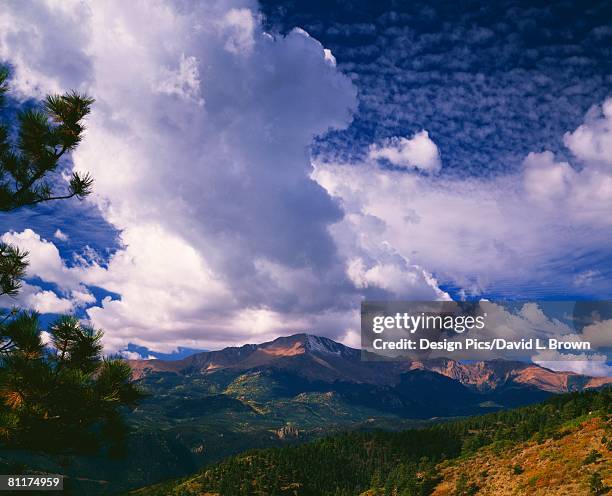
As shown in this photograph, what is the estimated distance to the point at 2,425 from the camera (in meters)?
12.1

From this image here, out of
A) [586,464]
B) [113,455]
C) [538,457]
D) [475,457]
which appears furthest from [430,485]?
[113,455]

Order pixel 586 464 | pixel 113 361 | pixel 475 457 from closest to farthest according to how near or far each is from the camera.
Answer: pixel 113 361, pixel 586 464, pixel 475 457

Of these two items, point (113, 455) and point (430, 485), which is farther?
point (430, 485)

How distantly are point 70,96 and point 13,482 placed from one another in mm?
14845

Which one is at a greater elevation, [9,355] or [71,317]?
[71,317]

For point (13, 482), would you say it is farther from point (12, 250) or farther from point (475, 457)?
point (475, 457)

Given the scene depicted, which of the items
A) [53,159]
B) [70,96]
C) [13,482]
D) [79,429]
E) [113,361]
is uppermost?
[70,96]

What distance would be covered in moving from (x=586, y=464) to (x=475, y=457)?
102m

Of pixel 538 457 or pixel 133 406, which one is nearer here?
pixel 133 406

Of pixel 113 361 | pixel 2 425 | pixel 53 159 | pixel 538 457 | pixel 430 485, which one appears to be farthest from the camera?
pixel 430 485

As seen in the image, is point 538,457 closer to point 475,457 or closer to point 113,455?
point 475,457

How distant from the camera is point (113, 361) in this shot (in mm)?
14148

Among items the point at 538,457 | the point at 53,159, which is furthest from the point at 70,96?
the point at 538,457

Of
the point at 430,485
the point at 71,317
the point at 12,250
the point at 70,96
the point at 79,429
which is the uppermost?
the point at 70,96
